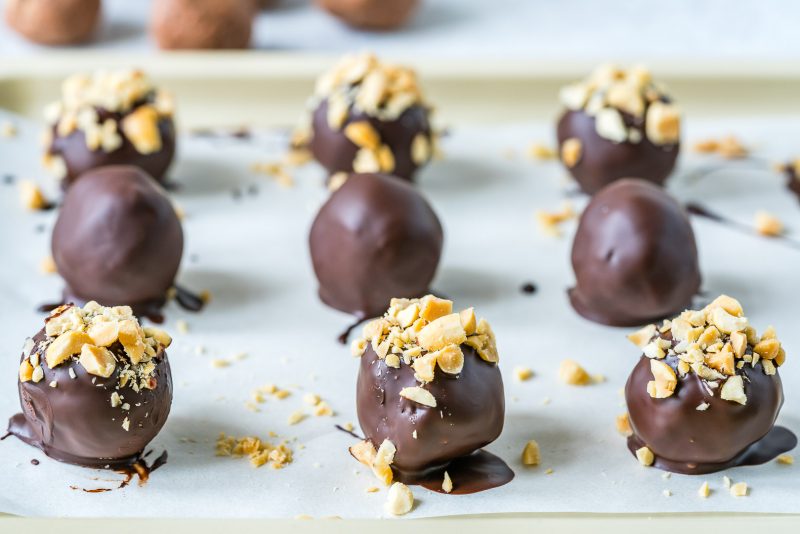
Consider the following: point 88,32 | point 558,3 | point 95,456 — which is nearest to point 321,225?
point 95,456

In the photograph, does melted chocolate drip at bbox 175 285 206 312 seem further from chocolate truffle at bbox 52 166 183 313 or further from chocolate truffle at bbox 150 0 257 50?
chocolate truffle at bbox 150 0 257 50

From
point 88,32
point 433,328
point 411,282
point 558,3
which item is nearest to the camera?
point 433,328

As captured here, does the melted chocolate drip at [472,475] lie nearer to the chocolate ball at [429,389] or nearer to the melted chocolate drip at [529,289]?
the chocolate ball at [429,389]

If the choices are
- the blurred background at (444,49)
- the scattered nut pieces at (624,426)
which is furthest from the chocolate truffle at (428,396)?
the blurred background at (444,49)

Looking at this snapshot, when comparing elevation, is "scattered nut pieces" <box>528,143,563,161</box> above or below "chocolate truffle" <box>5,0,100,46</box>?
below

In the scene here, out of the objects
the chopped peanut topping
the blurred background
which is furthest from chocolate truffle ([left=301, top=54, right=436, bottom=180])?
the chopped peanut topping

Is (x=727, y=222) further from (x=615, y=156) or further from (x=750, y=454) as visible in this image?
(x=750, y=454)

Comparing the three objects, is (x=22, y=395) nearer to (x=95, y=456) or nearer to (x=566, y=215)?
(x=95, y=456)
